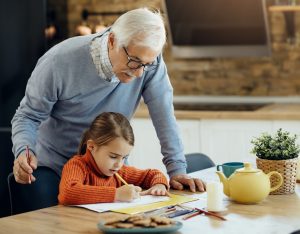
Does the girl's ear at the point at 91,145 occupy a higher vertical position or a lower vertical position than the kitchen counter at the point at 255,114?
higher

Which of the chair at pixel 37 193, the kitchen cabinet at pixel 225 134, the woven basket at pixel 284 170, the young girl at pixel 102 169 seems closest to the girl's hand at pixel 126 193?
the young girl at pixel 102 169

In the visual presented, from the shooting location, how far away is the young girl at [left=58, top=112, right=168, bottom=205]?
8.07 feet

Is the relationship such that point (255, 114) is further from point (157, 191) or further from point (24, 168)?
point (24, 168)

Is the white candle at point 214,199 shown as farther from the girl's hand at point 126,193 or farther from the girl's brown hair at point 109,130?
the girl's brown hair at point 109,130

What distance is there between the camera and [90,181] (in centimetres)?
259

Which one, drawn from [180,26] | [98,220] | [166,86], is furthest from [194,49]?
[98,220]

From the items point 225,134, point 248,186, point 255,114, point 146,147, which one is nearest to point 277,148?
point 248,186

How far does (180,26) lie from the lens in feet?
17.6

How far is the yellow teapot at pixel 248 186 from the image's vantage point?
8.06 feet

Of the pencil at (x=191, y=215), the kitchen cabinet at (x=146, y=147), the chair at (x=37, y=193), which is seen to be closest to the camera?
the pencil at (x=191, y=215)

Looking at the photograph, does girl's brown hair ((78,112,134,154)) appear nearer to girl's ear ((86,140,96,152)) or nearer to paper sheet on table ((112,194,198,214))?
girl's ear ((86,140,96,152))

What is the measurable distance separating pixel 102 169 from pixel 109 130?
0.47ft

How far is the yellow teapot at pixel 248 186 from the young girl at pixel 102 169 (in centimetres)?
26

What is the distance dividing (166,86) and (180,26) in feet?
7.98
